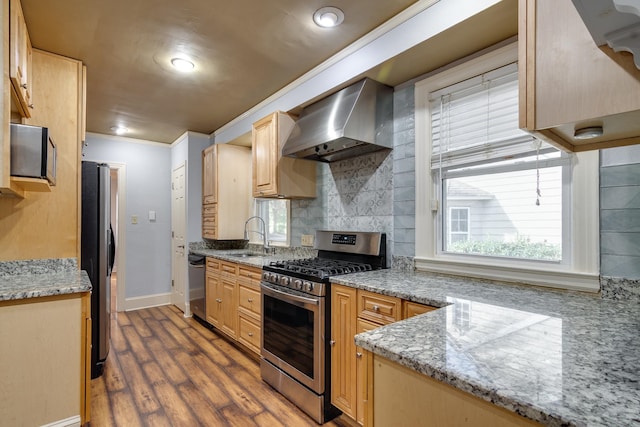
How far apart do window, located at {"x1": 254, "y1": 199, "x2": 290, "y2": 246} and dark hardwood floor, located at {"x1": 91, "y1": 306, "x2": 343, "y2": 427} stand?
4.00 feet

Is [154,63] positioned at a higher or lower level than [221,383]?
higher

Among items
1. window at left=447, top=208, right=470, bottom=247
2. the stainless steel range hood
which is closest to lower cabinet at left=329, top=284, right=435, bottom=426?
window at left=447, top=208, right=470, bottom=247

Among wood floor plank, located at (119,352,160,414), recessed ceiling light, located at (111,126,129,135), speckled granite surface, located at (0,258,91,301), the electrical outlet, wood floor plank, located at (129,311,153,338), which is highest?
recessed ceiling light, located at (111,126,129,135)

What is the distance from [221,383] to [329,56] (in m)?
2.60

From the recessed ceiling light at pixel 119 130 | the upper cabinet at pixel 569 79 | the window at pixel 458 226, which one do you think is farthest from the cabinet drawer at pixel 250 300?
the recessed ceiling light at pixel 119 130

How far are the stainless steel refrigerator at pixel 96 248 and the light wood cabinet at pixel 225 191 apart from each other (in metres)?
1.43

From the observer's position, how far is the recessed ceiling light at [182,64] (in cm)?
248

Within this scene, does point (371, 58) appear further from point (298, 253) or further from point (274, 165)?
point (298, 253)

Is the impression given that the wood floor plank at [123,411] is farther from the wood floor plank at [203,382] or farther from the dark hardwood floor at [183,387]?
the wood floor plank at [203,382]

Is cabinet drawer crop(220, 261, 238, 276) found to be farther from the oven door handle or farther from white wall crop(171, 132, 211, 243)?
white wall crop(171, 132, 211, 243)

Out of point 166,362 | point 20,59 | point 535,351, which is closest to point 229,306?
point 166,362

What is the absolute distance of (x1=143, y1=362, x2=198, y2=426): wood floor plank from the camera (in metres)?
2.03

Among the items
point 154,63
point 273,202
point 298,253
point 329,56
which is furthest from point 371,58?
point 273,202

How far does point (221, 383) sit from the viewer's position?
2475 mm
